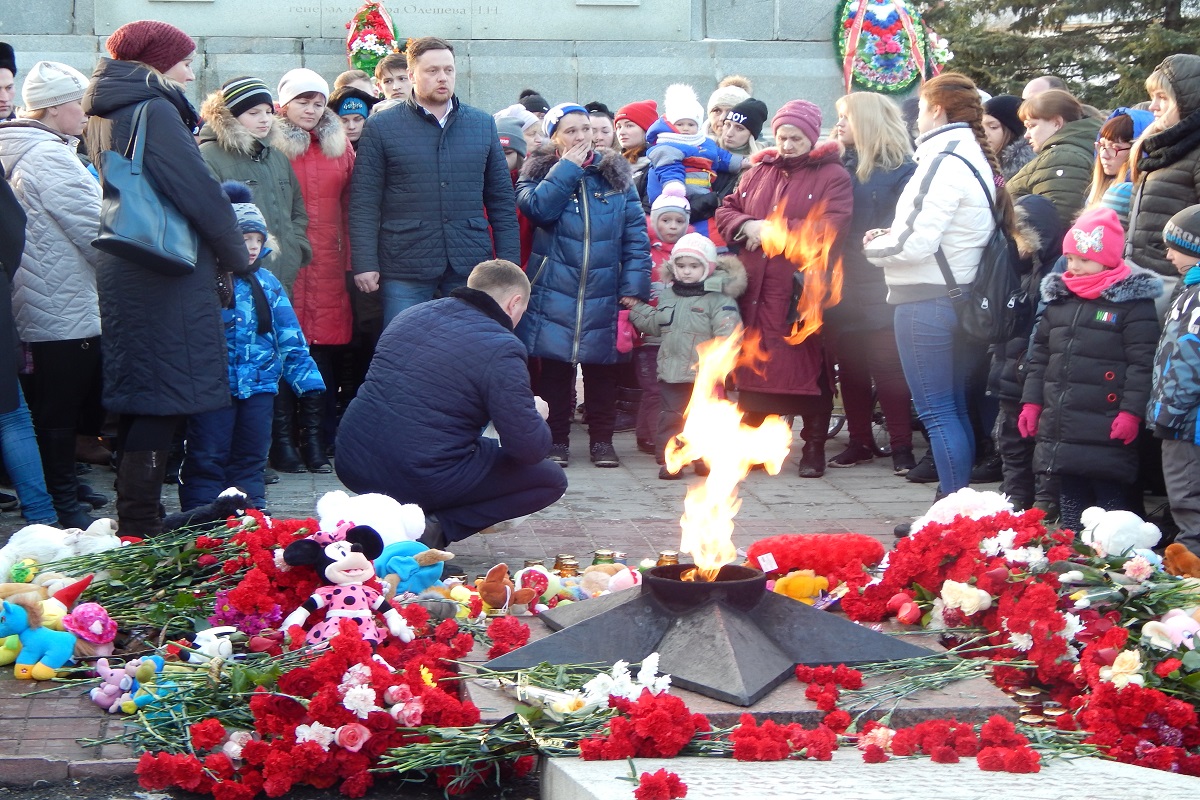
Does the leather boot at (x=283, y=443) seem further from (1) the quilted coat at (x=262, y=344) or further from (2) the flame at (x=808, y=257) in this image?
(2) the flame at (x=808, y=257)

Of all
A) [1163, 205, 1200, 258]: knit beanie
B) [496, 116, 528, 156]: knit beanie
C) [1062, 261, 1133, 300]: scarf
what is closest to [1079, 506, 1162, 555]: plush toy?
[1163, 205, 1200, 258]: knit beanie

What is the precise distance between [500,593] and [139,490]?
1.96 m

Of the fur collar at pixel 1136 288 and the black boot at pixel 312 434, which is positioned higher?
the fur collar at pixel 1136 288

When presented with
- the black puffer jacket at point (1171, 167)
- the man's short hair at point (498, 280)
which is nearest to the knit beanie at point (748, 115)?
the black puffer jacket at point (1171, 167)

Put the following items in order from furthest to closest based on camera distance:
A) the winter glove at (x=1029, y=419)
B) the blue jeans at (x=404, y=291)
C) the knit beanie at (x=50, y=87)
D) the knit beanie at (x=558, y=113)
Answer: the knit beanie at (x=558, y=113) → the blue jeans at (x=404, y=291) → the knit beanie at (x=50, y=87) → the winter glove at (x=1029, y=419)

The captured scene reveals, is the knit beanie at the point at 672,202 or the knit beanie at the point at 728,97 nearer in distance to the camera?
the knit beanie at the point at 672,202

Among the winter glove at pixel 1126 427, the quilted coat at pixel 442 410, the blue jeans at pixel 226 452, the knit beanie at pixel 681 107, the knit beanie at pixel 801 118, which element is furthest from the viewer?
the knit beanie at pixel 681 107

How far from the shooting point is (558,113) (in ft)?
28.9

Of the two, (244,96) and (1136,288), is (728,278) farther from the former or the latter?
(244,96)

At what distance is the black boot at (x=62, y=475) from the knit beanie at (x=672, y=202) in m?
3.76

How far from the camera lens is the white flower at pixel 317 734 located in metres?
3.76

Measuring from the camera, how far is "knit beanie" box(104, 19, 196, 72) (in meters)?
6.12

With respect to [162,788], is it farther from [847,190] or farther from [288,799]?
[847,190]

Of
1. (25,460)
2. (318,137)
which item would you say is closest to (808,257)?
(318,137)
